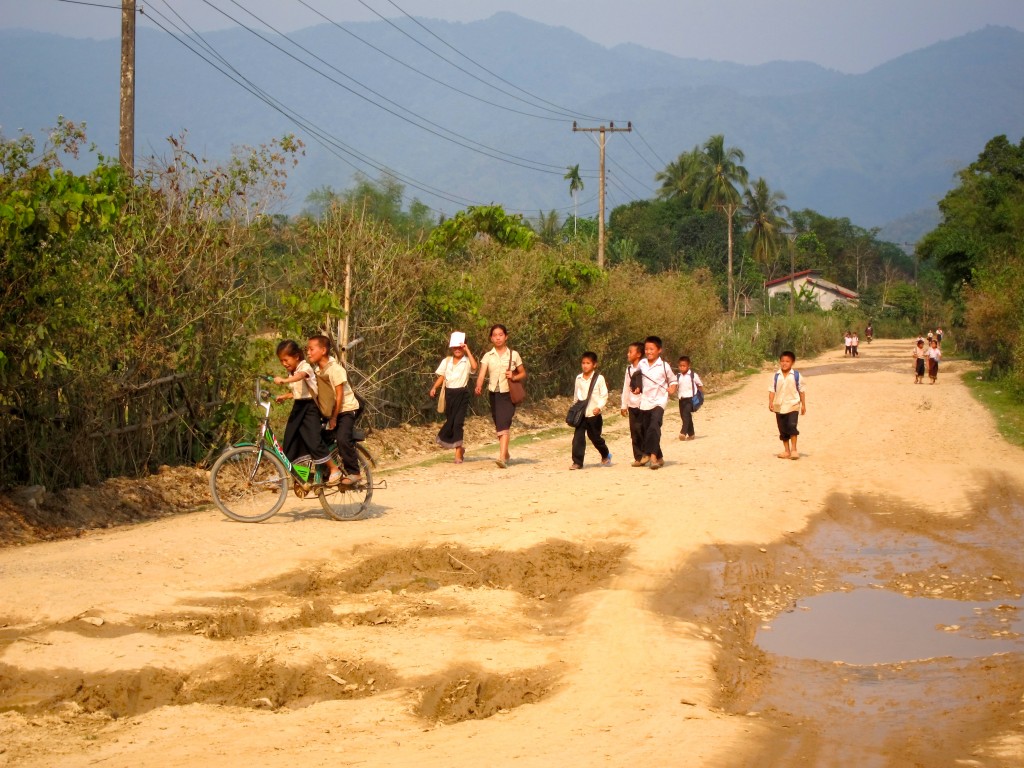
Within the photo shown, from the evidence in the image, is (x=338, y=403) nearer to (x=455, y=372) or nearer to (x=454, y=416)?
(x=455, y=372)

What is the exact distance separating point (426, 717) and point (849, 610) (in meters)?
3.98

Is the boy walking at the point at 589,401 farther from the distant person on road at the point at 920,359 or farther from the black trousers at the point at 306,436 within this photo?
the distant person on road at the point at 920,359

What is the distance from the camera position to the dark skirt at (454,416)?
1548 centimetres

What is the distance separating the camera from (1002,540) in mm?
10938

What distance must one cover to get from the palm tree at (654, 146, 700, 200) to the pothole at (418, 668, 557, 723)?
78.7 metres

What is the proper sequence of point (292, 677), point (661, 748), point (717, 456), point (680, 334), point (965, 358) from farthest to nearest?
point (965, 358), point (680, 334), point (717, 456), point (292, 677), point (661, 748)

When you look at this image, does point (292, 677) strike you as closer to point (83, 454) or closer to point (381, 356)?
point (83, 454)

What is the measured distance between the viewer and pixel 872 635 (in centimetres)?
787

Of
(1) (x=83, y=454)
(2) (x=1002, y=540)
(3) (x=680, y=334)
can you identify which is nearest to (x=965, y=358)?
(3) (x=680, y=334)

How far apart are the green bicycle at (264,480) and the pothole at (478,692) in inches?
187

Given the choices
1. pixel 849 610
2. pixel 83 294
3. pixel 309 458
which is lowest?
pixel 849 610

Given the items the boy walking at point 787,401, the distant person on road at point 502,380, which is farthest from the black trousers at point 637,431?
the boy walking at point 787,401

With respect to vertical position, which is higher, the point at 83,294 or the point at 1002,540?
the point at 83,294

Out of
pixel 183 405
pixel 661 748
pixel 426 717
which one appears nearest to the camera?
pixel 661 748
